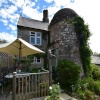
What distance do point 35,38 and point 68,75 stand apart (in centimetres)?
759

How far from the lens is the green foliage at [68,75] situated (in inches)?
365

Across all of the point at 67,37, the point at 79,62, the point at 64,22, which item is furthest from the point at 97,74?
the point at 64,22

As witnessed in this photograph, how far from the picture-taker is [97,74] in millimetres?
12188

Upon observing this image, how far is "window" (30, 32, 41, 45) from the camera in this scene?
1517 cm

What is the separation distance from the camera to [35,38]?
15328mm

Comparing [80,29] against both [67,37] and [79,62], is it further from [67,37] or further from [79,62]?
[79,62]

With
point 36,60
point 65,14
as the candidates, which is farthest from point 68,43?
point 36,60

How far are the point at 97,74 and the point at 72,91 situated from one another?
4.54 metres

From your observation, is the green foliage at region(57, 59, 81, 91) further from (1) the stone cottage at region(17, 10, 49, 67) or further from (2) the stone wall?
(1) the stone cottage at region(17, 10, 49, 67)

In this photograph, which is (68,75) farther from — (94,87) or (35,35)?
(35,35)

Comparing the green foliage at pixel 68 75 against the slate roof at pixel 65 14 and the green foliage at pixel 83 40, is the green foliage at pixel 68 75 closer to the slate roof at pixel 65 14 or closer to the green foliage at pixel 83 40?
the green foliage at pixel 83 40

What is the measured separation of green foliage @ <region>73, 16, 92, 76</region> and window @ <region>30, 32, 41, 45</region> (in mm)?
5889

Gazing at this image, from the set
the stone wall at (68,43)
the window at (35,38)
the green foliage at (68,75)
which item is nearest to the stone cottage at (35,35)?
the window at (35,38)

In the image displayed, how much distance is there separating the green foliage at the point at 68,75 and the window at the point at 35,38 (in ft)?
21.1
